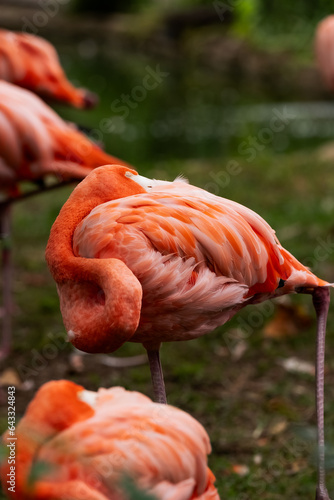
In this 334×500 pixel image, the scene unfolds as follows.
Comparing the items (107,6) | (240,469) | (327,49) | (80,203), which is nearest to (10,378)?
(240,469)

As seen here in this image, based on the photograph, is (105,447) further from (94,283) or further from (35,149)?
(35,149)

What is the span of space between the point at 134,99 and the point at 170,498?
36.7 feet

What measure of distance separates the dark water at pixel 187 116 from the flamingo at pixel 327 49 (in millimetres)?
1994

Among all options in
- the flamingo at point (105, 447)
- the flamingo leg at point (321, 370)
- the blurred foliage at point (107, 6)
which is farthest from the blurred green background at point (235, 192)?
the blurred foliage at point (107, 6)

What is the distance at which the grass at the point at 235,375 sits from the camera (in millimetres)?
3193

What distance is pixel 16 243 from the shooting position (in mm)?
5797

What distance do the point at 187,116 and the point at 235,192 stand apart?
5.46 metres

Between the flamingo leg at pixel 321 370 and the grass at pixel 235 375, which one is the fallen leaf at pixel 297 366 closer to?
the grass at pixel 235 375

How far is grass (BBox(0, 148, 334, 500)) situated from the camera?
3193mm

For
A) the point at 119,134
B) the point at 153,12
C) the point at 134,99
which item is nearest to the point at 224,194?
the point at 119,134

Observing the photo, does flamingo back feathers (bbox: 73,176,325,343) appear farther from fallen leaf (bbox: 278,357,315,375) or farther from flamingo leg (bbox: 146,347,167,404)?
fallen leaf (bbox: 278,357,315,375)

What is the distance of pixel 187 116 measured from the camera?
11930 millimetres

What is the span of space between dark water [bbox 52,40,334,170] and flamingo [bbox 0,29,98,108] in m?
2.53

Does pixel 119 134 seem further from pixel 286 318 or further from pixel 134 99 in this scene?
pixel 286 318
